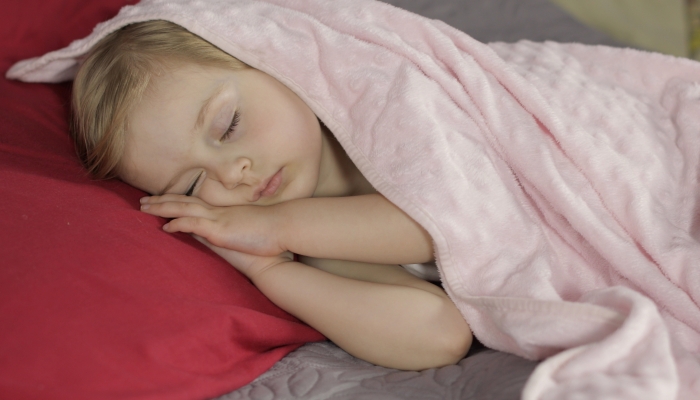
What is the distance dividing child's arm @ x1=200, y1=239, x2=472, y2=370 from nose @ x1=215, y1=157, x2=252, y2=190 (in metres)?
0.12

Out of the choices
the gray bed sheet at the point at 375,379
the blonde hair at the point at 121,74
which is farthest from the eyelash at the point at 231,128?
the gray bed sheet at the point at 375,379

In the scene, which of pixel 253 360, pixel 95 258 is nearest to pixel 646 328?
pixel 253 360

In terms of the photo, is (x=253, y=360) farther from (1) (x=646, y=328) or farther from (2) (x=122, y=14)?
(2) (x=122, y=14)

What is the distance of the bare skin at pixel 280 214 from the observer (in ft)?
3.23

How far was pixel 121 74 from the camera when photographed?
43.8 inches

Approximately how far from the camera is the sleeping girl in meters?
0.99

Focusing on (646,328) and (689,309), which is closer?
(646,328)

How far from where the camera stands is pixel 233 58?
1146 millimetres

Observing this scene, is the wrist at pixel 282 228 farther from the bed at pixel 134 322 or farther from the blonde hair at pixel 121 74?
the blonde hair at pixel 121 74

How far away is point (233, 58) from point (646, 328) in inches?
30.9

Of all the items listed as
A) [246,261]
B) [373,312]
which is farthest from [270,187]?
[373,312]

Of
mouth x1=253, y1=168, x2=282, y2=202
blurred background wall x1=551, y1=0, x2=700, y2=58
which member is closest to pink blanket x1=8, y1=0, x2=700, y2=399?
mouth x1=253, y1=168, x2=282, y2=202

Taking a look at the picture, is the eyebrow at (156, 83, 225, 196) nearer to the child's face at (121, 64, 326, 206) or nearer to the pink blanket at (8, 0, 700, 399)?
the child's face at (121, 64, 326, 206)

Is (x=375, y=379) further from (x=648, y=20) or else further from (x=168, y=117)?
(x=648, y=20)
